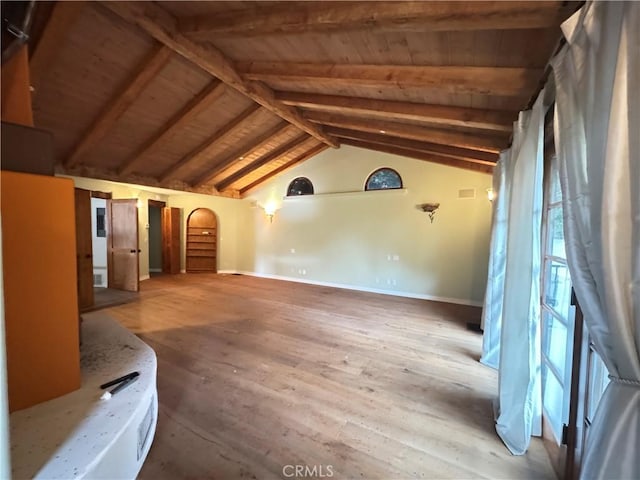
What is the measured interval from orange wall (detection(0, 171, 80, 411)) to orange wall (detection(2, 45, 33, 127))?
1.31 feet

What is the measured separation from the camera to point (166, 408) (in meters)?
2.08

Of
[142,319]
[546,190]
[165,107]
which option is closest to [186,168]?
[165,107]

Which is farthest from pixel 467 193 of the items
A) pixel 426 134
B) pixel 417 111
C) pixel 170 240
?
pixel 170 240

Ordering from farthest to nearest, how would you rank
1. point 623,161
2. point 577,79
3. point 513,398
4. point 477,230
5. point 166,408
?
point 477,230 < point 166,408 < point 513,398 < point 577,79 < point 623,161

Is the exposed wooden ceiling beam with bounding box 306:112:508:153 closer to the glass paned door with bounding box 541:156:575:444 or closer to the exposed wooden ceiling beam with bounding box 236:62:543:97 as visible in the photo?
the exposed wooden ceiling beam with bounding box 236:62:543:97

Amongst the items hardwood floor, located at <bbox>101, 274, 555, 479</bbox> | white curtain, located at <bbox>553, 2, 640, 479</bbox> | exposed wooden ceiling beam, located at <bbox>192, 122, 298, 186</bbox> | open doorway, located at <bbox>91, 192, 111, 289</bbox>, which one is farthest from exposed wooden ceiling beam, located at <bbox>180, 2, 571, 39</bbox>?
open doorway, located at <bbox>91, 192, 111, 289</bbox>

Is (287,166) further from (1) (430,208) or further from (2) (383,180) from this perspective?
(1) (430,208)

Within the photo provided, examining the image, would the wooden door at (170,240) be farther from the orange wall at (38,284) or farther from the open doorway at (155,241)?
the orange wall at (38,284)

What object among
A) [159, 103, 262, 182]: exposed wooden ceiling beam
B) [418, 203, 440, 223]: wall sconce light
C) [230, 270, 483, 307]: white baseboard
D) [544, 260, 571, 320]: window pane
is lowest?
[230, 270, 483, 307]: white baseboard

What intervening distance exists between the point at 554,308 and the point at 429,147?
10.8 feet

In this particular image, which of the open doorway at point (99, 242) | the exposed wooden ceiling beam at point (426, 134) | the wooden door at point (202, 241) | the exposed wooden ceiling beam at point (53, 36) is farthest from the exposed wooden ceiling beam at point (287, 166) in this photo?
the exposed wooden ceiling beam at point (53, 36)

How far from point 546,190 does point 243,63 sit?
132 inches

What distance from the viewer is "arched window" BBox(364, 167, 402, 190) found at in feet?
19.0

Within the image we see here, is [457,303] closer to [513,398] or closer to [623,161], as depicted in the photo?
[513,398]
